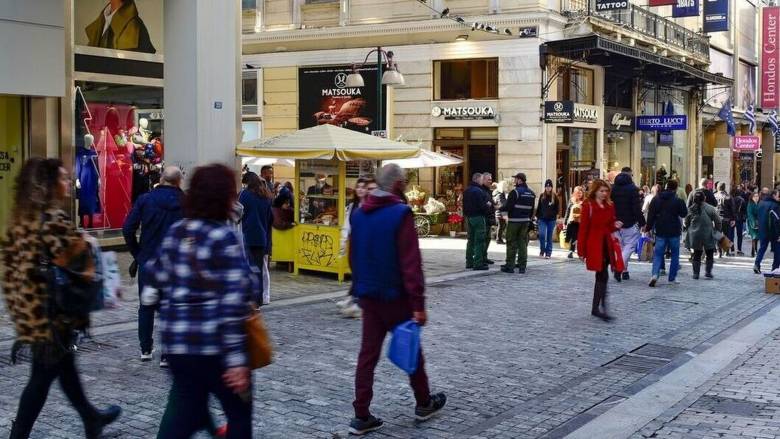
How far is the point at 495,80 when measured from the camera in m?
24.9

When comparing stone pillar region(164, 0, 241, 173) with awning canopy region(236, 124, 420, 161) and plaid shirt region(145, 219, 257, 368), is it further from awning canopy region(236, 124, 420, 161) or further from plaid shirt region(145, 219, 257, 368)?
plaid shirt region(145, 219, 257, 368)

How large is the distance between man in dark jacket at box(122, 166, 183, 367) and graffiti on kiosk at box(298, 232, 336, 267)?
6632 mm

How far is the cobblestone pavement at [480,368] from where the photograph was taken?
20.6 ft

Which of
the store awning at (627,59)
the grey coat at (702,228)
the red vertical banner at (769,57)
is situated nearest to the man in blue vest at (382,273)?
the grey coat at (702,228)

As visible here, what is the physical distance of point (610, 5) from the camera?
24609mm

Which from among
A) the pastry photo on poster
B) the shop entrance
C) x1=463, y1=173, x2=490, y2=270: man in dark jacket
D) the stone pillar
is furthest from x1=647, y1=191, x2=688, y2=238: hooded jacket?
the shop entrance

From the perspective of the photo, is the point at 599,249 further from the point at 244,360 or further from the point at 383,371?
the point at 244,360

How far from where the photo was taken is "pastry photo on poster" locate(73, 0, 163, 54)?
16.6m

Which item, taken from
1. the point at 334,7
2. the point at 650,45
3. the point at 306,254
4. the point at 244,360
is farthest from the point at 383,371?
the point at 650,45

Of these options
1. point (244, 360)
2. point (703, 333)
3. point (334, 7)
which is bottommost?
point (703, 333)

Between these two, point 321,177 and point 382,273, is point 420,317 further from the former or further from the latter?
Answer: point 321,177

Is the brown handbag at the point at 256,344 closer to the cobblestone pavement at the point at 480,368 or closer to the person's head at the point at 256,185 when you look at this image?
the cobblestone pavement at the point at 480,368

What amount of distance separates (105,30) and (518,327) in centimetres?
1066

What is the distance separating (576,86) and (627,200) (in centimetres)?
1219
